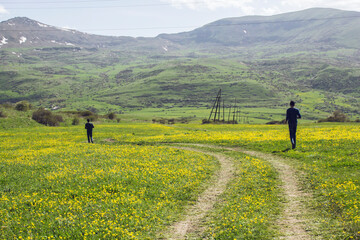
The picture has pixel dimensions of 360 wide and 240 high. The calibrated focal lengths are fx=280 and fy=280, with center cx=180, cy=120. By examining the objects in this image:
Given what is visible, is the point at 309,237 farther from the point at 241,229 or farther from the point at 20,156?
the point at 20,156

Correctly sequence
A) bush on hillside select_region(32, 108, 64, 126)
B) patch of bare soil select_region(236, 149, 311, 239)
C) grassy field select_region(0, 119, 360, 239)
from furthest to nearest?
bush on hillside select_region(32, 108, 64, 126) < grassy field select_region(0, 119, 360, 239) < patch of bare soil select_region(236, 149, 311, 239)

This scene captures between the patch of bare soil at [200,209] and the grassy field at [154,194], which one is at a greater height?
the grassy field at [154,194]

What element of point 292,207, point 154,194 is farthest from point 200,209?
point 292,207

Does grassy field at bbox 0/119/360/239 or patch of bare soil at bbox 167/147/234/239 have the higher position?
grassy field at bbox 0/119/360/239

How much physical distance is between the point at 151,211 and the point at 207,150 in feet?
68.0

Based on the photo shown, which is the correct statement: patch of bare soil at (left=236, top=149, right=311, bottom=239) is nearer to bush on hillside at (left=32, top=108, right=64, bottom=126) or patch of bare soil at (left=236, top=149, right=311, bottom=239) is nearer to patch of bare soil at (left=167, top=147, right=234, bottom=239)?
patch of bare soil at (left=167, top=147, right=234, bottom=239)

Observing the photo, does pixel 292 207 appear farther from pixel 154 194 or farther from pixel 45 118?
pixel 45 118

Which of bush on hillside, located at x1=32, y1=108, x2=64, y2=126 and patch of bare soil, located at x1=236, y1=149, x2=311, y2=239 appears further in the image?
bush on hillside, located at x1=32, y1=108, x2=64, y2=126

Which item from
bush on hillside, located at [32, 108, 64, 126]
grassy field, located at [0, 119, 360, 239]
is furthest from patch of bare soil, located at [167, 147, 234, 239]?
bush on hillside, located at [32, 108, 64, 126]

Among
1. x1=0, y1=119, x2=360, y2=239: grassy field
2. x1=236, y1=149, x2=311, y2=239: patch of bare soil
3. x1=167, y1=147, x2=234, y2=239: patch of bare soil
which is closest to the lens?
x1=236, y1=149, x2=311, y2=239: patch of bare soil

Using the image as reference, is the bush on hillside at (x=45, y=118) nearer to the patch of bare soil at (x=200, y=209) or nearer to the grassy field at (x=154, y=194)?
the grassy field at (x=154, y=194)

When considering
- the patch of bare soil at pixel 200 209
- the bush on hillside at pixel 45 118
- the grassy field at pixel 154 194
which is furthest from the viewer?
the bush on hillside at pixel 45 118

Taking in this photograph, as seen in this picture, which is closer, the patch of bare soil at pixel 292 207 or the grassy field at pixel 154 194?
the patch of bare soil at pixel 292 207

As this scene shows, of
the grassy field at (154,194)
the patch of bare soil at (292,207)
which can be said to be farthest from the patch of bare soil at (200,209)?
the patch of bare soil at (292,207)
